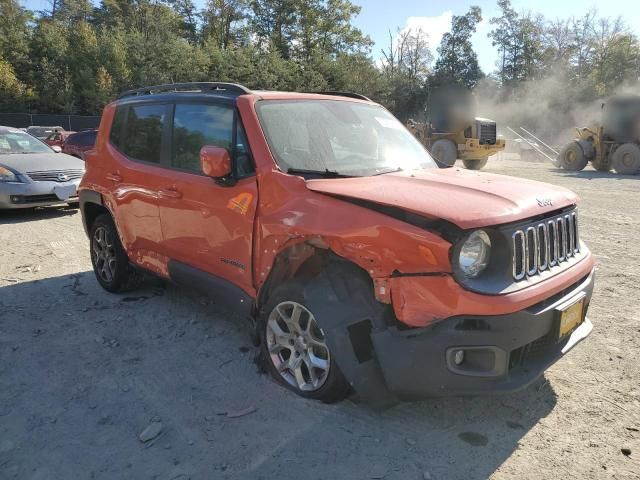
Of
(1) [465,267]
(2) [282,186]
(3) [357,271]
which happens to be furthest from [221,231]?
(1) [465,267]

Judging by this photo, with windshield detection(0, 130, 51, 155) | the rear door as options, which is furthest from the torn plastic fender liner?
windshield detection(0, 130, 51, 155)

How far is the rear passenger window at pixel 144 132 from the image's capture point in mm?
4242

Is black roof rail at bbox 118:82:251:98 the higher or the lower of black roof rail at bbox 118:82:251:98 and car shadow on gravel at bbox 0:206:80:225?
the higher

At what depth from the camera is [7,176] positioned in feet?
28.4

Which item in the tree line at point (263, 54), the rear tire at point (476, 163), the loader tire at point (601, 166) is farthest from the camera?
the tree line at point (263, 54)

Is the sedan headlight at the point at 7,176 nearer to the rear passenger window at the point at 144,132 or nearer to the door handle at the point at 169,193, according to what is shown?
the rear passenger window at the point at 144,132

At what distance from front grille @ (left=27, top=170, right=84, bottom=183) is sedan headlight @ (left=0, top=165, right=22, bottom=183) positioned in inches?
8.2

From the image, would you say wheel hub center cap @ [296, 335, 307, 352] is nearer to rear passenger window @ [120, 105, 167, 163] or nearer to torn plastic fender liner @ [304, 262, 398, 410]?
torn plastic fender liner @ [304, 262, 398, 410]

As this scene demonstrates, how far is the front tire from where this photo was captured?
9.68ft

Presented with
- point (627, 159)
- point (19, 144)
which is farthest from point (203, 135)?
point (627, 159)

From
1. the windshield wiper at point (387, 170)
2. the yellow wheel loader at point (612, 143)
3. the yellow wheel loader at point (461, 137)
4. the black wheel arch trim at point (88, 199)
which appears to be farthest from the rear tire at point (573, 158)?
the black wheel arch trim at point (88, 199)

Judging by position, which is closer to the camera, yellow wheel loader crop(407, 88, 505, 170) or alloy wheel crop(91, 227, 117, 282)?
alloy wheel crop(91, 227, 117, 282)

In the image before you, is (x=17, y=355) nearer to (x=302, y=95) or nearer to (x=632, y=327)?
(x=302, y=95)

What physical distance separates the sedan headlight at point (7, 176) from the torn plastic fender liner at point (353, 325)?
790 cm
